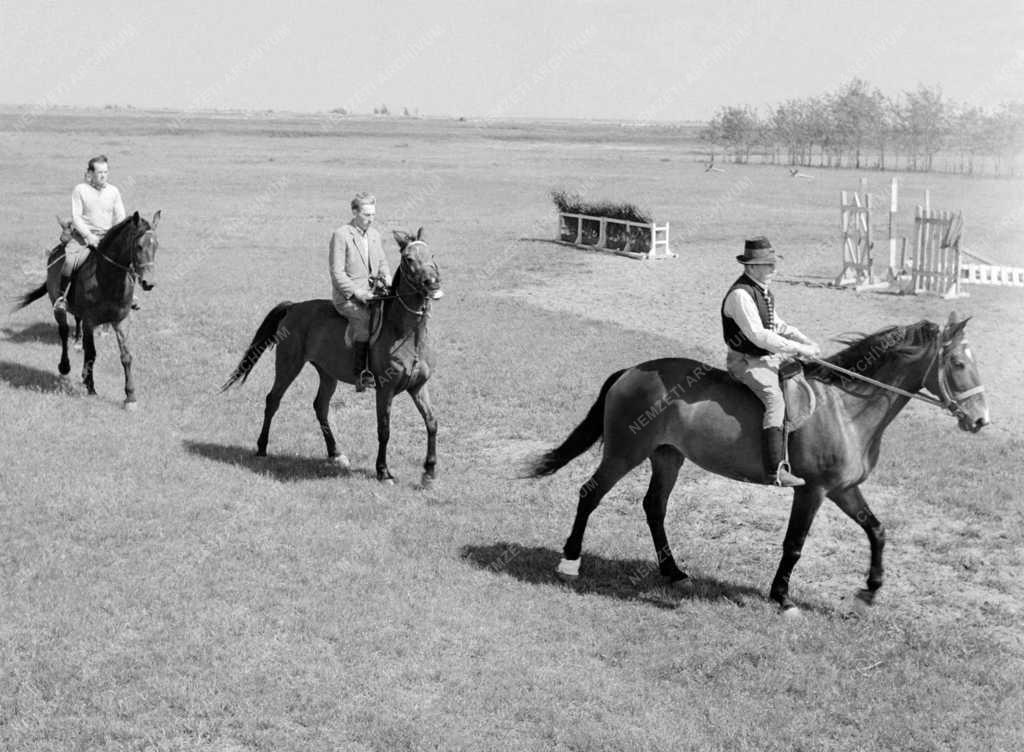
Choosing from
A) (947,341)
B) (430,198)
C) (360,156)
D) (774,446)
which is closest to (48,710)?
(774,446)

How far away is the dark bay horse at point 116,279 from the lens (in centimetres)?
1441

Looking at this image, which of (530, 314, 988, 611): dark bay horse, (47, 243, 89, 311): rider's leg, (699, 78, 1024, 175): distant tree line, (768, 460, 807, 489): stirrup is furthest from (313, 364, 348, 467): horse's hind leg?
(699, 78, 1024, 175): distant tree line

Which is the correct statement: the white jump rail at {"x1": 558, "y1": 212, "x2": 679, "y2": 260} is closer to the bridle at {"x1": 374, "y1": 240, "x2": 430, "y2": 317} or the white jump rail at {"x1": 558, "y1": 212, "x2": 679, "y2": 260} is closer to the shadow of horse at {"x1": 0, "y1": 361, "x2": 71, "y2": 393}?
the shadow of horse at {"x1": 0, "y1": 361, "x2": 71, "y2": 393}

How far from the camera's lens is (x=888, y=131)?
9406cm

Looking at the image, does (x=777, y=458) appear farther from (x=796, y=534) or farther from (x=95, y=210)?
(x=95, y=210)

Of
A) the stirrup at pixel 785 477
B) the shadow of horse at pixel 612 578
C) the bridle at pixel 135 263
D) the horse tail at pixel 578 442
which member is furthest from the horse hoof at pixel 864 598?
the bridle at pixel 135 263

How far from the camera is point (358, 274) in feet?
39.8

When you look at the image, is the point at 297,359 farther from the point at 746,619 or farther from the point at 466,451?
the point at 746,619

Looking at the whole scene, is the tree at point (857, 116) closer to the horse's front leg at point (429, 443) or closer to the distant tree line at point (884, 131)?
the distant tree line at point (884, 131)

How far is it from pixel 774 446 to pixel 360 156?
75047mm

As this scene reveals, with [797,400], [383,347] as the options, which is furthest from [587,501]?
[383,347]

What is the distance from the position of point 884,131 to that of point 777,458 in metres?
92.9

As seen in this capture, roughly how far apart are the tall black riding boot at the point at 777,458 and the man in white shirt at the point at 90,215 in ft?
34.5

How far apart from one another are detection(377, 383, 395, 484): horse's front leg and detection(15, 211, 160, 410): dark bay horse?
4.35m
